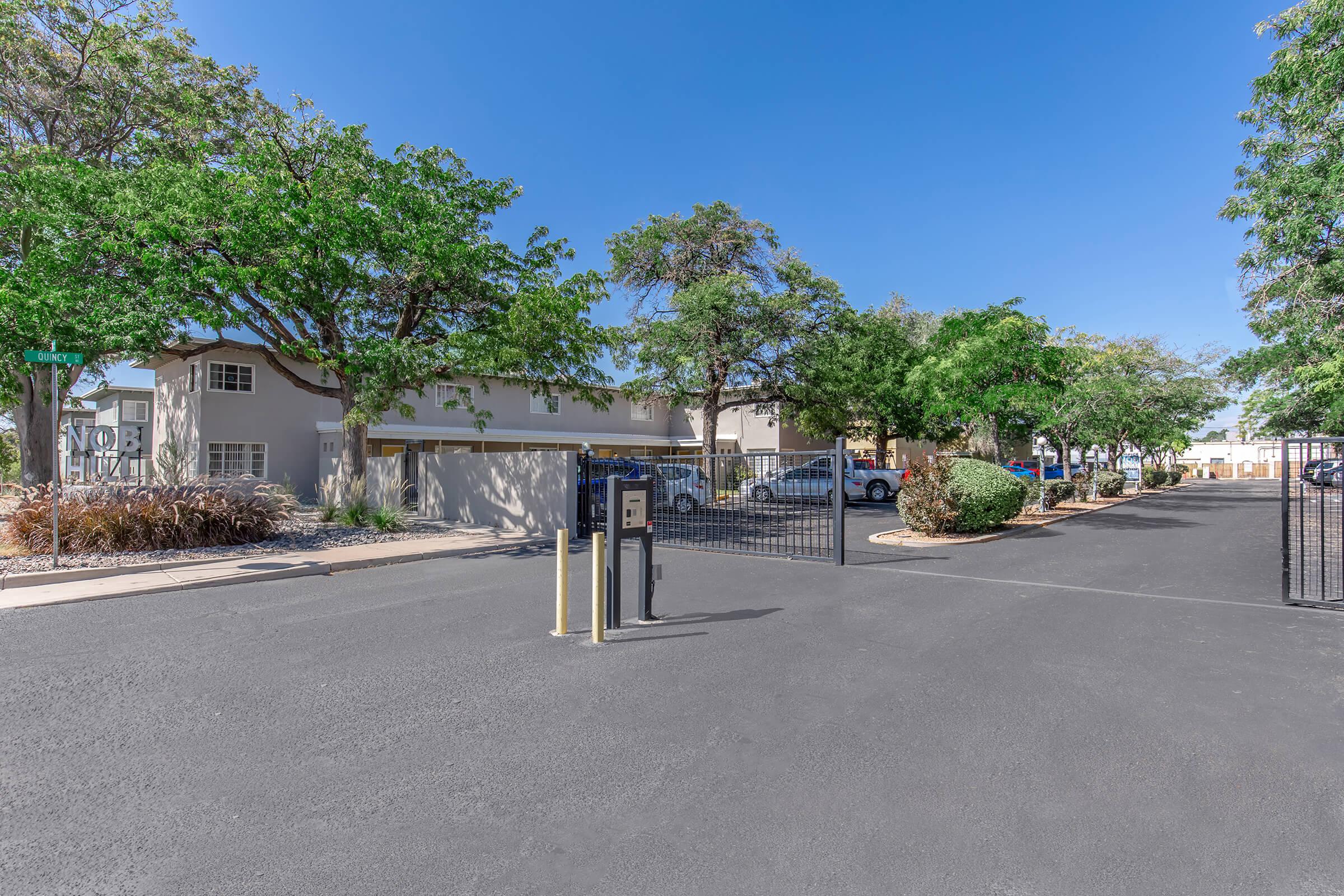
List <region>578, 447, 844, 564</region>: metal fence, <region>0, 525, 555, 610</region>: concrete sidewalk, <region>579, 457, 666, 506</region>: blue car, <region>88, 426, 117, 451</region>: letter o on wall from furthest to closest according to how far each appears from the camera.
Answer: <region>88, 426, 117, 451</region>: letter o on wall → <region>579, 457, 666, 506</region>: blue car → <region>578, 447, 844, 564</region>: metal fence → <region>0, 525, 555, 610</region>: concrete sidewalk

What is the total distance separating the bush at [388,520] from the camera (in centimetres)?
1437

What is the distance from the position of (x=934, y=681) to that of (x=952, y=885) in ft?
8.45

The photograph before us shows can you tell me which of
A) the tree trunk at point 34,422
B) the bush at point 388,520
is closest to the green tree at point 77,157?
the tree trunk at point 34,422

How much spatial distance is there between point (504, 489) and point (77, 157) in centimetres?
1464

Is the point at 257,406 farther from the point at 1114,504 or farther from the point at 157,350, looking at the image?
the point at 1114,504

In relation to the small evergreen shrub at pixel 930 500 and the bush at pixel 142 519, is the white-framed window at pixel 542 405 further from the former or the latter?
the small evergreen shrub at pixel 930 500

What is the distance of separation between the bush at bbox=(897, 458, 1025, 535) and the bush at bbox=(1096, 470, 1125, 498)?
1538 centimetres

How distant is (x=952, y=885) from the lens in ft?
8.65

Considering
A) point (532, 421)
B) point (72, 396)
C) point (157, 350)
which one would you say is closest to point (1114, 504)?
point (532, 421)

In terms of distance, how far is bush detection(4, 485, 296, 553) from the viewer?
10531mm

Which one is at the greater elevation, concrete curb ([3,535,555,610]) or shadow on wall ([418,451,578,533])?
shadow on wall ([418,451,578,533])

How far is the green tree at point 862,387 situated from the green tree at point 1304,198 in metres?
8.79

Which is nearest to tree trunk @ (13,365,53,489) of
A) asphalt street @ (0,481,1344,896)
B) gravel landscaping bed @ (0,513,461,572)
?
gravel landscaping bed @ (0,513,461,572)

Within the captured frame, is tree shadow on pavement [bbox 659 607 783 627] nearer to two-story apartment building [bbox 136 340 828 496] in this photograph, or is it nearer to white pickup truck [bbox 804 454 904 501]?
two-story apartment building [bbox 136 340 828 496]
